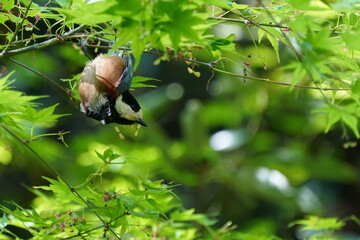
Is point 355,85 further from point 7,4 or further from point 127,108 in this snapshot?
point 7,4

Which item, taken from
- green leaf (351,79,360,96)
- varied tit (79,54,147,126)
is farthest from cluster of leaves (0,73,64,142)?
green leaf (351,79,360,96)

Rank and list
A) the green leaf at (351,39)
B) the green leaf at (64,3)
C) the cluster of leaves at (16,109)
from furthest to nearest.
A: the cluster of leaves at (16,109) < the green leaf at (64,3) < the green leaf at (351,39)

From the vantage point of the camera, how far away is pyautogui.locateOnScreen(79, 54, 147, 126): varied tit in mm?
970

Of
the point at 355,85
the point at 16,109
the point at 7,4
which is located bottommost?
the point at 16,109

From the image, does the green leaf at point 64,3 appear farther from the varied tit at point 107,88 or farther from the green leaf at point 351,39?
the green leaf at point 351,39

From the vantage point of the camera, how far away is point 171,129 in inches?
135

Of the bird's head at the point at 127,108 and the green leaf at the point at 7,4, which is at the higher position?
the green leaf at the point at 7,4

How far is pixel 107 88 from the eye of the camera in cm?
97

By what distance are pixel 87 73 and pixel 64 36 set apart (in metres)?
0.08

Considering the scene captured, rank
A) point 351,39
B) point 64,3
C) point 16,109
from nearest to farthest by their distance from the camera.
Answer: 1. point 351,39
2. point 64,3
3. point 16,109

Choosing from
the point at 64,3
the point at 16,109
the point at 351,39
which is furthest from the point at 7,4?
the point at 351,39

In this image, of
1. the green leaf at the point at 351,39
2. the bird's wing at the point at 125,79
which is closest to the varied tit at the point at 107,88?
the bird's wing at the point at 125,79

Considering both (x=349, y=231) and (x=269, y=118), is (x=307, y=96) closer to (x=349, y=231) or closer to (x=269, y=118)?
(x=269, y=118)

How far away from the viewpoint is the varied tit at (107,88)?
97 centimetres
